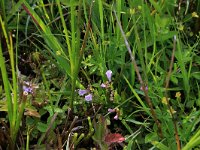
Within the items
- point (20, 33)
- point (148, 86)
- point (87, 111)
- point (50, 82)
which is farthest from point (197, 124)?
point (20, 33)

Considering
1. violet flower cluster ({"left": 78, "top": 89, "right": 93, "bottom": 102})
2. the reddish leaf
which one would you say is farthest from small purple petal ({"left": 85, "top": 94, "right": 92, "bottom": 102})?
the reddish leaf

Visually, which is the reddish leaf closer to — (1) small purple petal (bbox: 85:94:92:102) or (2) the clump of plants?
(2) the clump of plants

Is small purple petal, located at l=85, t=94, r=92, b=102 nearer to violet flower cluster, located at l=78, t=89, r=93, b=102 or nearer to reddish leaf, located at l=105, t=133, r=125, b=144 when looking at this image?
violet flower cluster, located at l=78, t=89, r=93, b=102

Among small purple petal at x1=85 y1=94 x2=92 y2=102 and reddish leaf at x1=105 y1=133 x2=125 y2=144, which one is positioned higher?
small purple petal at x1=85 y1=94 x2=92 y2=102

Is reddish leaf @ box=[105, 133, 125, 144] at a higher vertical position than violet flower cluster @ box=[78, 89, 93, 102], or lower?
lower

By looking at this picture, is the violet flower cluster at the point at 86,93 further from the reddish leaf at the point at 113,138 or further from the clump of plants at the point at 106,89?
the reddish leaf at the point at 113,138

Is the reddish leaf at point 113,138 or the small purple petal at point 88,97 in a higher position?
the small purple petal at point 88,97

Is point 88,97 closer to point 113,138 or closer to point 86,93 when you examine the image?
point 86,93

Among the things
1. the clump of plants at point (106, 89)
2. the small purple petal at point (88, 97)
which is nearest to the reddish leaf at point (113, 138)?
the clump of plants at point (106, 89)
